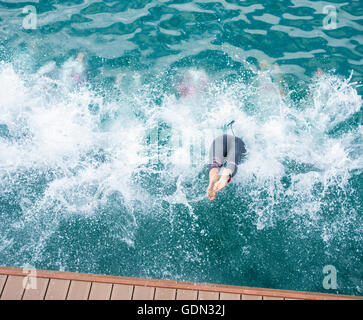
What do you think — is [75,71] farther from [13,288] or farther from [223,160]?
[13,288]

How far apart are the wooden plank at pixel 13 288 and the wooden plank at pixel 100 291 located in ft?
2.93

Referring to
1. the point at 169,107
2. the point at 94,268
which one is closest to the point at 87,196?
the point at 94,268

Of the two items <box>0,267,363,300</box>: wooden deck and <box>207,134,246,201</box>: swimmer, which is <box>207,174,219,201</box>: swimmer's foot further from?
<box>0,267,363,300</box>: wooden deck

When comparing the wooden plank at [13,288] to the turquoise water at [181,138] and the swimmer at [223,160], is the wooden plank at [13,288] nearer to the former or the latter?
the turquoise water at [181,138]

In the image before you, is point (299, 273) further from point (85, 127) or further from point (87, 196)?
point (85, 127)

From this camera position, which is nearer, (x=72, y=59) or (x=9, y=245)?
(x=9, y=245)

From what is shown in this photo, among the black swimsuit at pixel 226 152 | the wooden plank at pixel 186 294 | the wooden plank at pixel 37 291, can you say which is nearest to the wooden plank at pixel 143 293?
the wooden plank at pixel 186 294

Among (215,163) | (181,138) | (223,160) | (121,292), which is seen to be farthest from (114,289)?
(181,138)

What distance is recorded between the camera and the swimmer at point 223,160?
469cm

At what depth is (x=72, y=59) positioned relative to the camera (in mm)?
7035

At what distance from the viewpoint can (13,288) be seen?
149 inches

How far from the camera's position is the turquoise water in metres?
4.82

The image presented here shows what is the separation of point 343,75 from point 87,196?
6218 mm

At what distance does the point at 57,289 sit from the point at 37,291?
242 millimetres
